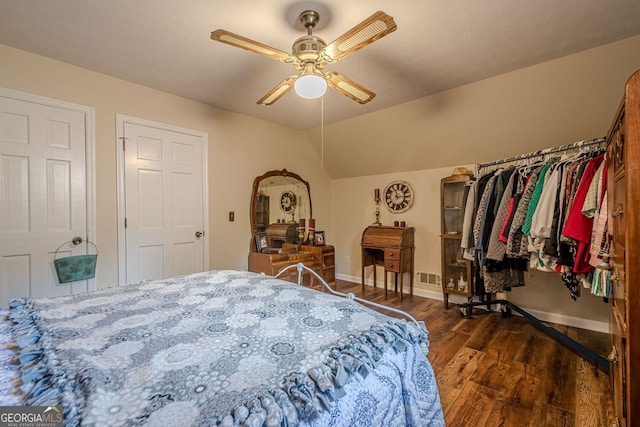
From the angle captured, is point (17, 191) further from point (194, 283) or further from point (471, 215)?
point (471, 215)

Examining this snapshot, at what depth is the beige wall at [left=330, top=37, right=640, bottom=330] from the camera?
223 centimetres

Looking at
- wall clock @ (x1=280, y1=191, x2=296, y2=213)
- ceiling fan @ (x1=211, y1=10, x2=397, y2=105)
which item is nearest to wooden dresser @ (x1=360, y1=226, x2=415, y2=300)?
wall clock @ (x1=280, y1=191, x2=296, y2=213)

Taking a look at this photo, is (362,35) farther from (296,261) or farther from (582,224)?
(296,261)

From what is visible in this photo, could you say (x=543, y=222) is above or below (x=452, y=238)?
above

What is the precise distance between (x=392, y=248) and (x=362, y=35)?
8.89 ft

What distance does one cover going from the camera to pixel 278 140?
384cm

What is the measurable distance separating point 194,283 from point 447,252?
286 cm

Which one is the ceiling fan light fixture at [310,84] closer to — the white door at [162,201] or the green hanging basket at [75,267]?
the white door at [162,201]

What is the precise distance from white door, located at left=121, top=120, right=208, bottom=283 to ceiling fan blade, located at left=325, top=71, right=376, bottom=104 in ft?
6.12

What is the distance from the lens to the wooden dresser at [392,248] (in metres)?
3.58

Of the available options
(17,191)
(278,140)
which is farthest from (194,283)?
(278,140)

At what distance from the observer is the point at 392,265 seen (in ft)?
11.8

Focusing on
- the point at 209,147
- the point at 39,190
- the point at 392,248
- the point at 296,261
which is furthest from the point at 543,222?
the point at 39,190

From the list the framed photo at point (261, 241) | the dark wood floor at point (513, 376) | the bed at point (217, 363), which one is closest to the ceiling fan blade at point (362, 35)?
the bed at point (217, 363)
